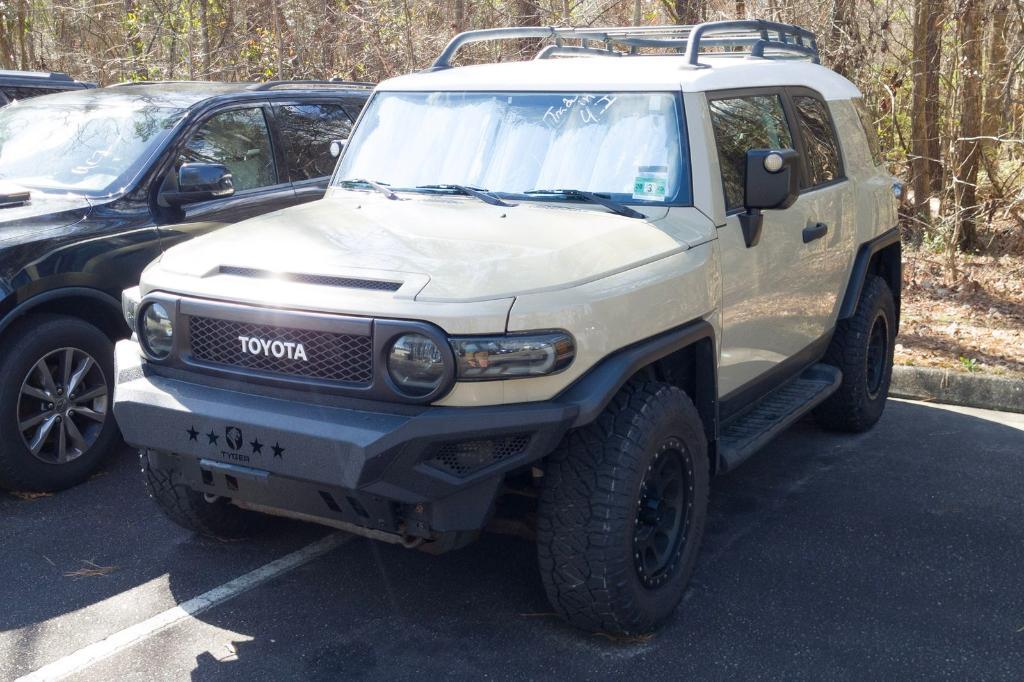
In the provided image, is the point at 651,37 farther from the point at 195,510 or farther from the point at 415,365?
the point at 195,510

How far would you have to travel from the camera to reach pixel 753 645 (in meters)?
3.66

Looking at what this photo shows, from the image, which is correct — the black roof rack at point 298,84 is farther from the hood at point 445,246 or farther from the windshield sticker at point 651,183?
the windshield sticker at point 651,183

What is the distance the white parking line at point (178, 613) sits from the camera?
139 inches

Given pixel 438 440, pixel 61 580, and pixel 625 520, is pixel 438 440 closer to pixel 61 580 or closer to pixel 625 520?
pixel 625 520

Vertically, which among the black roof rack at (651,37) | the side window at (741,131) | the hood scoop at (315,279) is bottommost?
the hood scoop at (315,279)

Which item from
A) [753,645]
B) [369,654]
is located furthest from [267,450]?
[753,645]

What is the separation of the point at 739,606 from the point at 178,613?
2.05m

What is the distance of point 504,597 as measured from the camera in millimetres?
4027

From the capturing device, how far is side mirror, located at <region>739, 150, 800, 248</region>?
413 cm

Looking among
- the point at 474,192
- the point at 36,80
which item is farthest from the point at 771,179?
the point at 36,80

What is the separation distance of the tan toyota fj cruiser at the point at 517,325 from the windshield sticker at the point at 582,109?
1cm

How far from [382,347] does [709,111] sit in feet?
6.24

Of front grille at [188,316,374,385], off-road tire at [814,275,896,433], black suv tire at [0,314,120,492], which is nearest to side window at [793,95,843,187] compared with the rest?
off-road tire at [814,275,896,433]

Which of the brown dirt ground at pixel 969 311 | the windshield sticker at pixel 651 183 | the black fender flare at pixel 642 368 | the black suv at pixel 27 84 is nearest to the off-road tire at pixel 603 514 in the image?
the black fender flare at pixel 642 368
